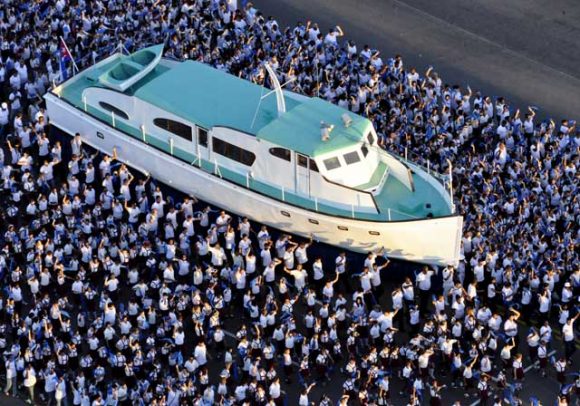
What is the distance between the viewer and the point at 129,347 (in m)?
44.8

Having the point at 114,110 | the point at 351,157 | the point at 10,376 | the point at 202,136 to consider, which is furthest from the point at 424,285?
the point at 10,376

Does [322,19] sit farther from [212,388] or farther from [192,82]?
[212,388]

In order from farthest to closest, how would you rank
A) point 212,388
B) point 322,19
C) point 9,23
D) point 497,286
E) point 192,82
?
point 322,19 < point 9,23 < point 192,82 < point 497,286 < point 212,388

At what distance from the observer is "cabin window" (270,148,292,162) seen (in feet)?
160

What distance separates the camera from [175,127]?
167ft

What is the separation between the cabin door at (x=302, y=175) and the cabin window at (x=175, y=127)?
3.94m

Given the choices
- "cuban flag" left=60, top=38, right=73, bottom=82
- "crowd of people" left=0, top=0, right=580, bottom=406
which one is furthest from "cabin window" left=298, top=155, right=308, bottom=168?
"cuban flag" left=60, top=38, right=73, bottom=82

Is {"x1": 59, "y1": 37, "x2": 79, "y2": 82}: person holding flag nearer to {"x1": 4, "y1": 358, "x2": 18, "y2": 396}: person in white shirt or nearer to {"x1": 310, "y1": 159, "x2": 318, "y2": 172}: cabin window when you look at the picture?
{"x1": 310, "y1": 159, "x2": 318, "y2": 172}: cabin window

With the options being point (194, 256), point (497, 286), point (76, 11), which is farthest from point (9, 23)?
point (497, 286)

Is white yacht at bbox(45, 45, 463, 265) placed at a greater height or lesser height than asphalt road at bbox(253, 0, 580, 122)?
greater

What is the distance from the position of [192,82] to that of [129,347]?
10.6 meters

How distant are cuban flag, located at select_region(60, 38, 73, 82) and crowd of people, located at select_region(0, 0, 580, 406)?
1.12 meters

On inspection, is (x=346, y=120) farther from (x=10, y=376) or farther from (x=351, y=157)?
(x=10, y=376)

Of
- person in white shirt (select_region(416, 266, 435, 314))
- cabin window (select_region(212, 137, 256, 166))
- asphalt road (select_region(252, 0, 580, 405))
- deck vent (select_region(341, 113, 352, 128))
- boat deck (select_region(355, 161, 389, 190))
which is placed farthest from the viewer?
asphalt road (select_region(252, 0, 580, 405))
